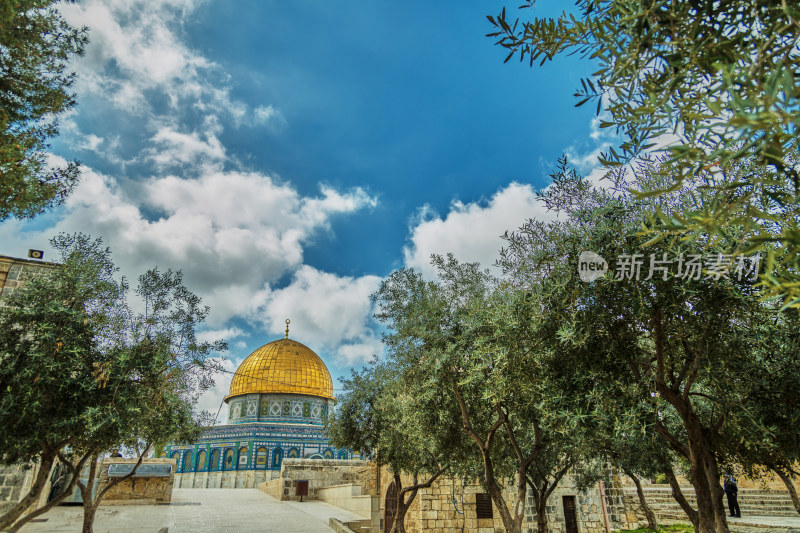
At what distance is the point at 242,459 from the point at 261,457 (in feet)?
6.08

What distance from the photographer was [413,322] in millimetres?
10422

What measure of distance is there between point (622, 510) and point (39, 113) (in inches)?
1099

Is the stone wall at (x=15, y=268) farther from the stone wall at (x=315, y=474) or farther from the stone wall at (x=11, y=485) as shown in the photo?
the stone wall at (x=315, y=474)

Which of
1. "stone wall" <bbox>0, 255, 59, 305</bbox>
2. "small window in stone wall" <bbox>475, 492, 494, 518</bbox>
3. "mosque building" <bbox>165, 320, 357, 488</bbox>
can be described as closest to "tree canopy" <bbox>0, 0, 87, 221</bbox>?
"stone wall" <bbox>0, 255, 59, 305</bbox>

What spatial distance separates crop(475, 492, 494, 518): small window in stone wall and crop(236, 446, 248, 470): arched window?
102ft

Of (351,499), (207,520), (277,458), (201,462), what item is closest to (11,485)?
(207,520)

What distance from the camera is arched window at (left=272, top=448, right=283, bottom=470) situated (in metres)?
44.5

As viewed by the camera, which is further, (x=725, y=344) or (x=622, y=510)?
(x=622, y=510)

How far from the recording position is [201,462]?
148 ft

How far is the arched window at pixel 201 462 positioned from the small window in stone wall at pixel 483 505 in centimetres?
3424

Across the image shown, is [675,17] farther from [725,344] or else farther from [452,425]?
[452,425]

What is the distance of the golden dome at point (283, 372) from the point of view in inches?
1923

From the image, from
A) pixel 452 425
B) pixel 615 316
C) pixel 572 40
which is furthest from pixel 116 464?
pixel 572 40

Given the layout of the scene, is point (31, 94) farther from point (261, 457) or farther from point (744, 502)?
point (261, 457)
